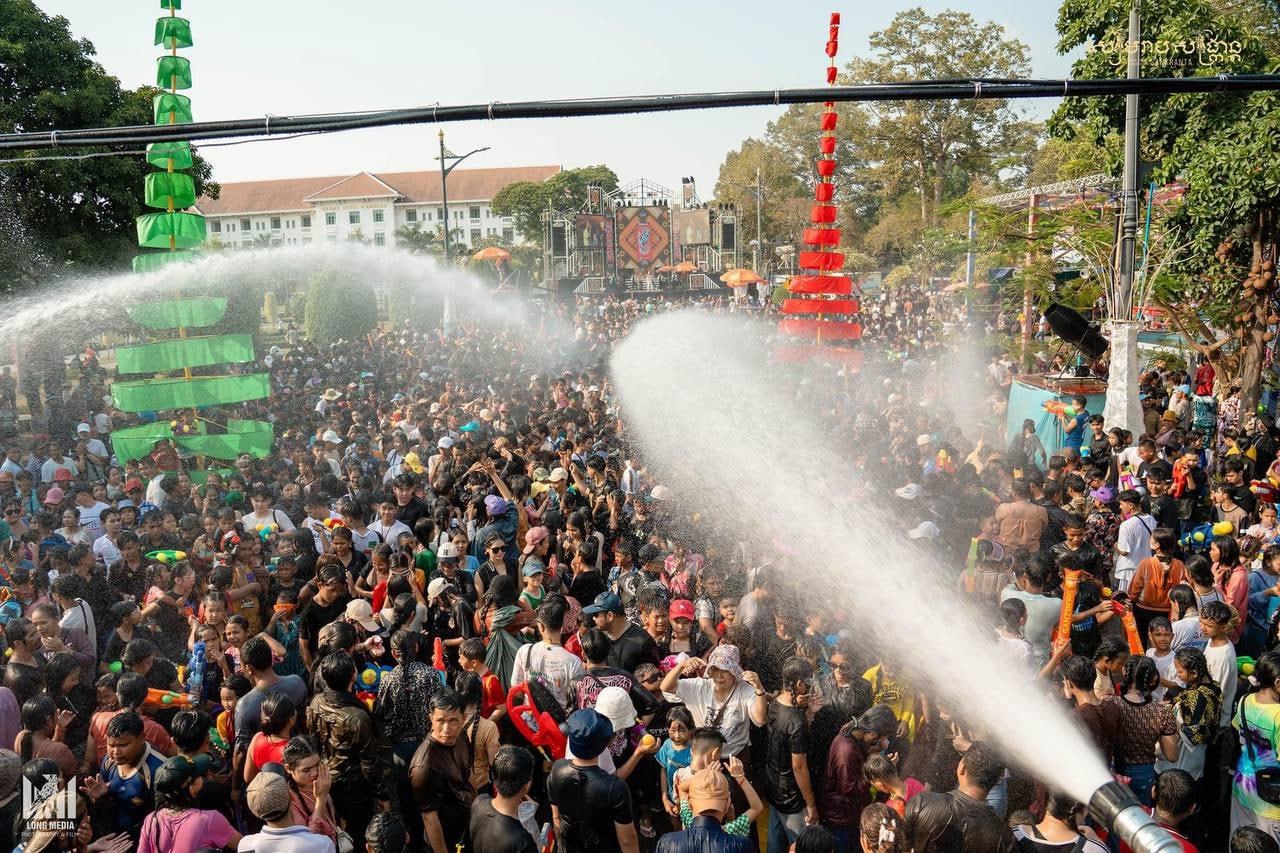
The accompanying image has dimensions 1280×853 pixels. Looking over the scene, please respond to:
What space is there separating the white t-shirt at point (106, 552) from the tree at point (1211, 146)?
43.9 ft

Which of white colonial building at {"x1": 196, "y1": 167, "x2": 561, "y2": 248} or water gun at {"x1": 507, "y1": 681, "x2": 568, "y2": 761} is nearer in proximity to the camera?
water gun at {"x1": 507, "y1": 681, "x2": 568, "y2": 761}

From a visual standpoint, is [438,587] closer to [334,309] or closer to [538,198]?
[334,309]

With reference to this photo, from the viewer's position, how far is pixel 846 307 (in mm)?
15297

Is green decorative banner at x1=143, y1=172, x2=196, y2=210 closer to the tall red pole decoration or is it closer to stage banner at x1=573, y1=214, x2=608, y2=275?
the tall red pole decoration

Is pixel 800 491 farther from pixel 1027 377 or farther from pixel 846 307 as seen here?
pixel 1027 377

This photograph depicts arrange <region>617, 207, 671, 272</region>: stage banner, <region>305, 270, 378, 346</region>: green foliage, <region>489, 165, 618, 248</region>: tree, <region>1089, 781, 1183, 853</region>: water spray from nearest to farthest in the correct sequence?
<region>1089, 781, 1183, 853</region>: water spray, <region>305, 270, 378, 346</region>: green foliage, <region>617, 207, 671, 272</region>: stage banner, <region>489, 165, 618, 248</region>: tree

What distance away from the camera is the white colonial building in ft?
319

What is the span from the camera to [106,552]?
800 cm

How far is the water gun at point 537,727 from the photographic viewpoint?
5184mm

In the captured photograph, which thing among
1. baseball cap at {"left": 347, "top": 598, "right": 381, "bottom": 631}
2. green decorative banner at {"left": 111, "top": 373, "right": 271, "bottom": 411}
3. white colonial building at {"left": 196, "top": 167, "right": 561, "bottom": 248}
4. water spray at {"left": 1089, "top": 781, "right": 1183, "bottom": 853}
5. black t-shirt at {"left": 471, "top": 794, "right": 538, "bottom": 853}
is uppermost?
white colonial building at {"left": 196, "top": 167, "right": 561, "bottom": 248}

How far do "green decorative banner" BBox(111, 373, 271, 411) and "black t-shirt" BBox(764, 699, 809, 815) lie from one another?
28.7 feet

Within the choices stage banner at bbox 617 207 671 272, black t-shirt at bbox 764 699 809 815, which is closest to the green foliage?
stage banner at bbox 617 207 671 272

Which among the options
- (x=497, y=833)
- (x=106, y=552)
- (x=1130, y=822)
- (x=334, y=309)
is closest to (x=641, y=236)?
(x=334, y=309)

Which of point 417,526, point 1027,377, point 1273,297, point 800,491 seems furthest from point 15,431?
point 1273,297
